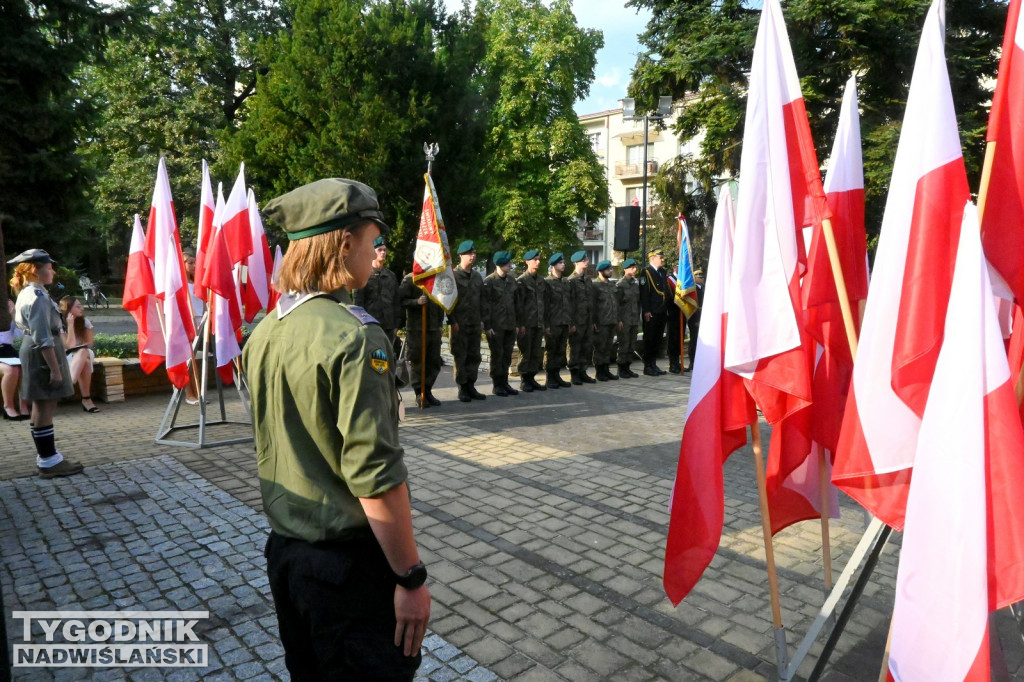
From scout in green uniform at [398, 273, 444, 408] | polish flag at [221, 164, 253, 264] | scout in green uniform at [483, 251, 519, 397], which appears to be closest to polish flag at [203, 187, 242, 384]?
polish flag at [221, 164, 253, 264]

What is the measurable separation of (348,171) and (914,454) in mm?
21876

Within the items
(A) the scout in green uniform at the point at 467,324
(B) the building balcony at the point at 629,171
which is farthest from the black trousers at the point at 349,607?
(B) the building balcony at the point at 629,171

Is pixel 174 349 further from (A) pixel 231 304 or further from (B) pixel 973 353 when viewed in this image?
(B) pixel 973 353

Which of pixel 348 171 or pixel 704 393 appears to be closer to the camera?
pixel 704 393

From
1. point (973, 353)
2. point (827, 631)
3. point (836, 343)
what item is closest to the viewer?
point (973, 353)

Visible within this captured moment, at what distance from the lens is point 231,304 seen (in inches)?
306

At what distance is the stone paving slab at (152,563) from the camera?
11.0 feet

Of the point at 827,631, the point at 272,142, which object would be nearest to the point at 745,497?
the point at 827,631

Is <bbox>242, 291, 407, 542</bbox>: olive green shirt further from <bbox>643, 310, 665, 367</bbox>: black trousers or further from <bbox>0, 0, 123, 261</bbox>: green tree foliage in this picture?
<bbox>0, 0, 123, 261</bbox>: green tree foliage

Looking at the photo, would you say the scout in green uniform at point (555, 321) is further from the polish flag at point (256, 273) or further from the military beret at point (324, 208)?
the military beret at point (324, 208)

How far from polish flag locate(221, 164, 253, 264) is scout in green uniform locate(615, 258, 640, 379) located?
7333mm

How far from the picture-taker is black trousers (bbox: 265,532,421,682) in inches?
75.9

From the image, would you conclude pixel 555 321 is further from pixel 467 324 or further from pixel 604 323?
pixel 467 324

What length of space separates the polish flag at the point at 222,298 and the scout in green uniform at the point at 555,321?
5.37m
